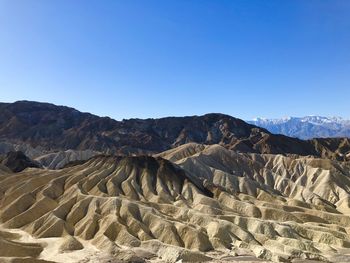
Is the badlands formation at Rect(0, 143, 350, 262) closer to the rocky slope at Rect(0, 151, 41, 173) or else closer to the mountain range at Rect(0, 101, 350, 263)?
the mountain range at Rect(0, 101, 350, 263)

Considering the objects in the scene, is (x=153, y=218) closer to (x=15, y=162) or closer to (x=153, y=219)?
(x=153, y=219)

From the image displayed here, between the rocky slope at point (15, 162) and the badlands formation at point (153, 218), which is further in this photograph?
the rocky slope at point (15, 162)

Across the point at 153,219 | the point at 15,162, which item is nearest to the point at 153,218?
the point at 153,219

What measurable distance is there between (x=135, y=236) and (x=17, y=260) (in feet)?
93.5

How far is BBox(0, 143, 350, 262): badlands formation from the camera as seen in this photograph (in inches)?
3467

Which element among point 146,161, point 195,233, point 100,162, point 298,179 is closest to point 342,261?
point 195,233

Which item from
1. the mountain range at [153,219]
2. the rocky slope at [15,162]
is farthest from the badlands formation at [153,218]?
the rocky slope at [15,162]

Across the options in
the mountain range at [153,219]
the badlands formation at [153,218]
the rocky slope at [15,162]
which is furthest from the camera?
the rocky slope at [15,162]

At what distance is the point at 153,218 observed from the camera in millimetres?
103688

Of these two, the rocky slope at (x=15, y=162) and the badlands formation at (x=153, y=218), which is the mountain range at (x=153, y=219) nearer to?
the badlands formation at (x=153, y=218)

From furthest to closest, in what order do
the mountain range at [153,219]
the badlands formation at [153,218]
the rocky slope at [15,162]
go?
1. the rocky slope at [15,162]
2. the badlands formation at [153,218]
3. the mountain range at [153,219]

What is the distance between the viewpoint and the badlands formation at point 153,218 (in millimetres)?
88062

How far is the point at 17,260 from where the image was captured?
7475cm

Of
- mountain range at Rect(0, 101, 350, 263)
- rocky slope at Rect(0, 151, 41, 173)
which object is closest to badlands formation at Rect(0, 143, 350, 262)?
mountain range at Rect(0, 101, 350, 263)
